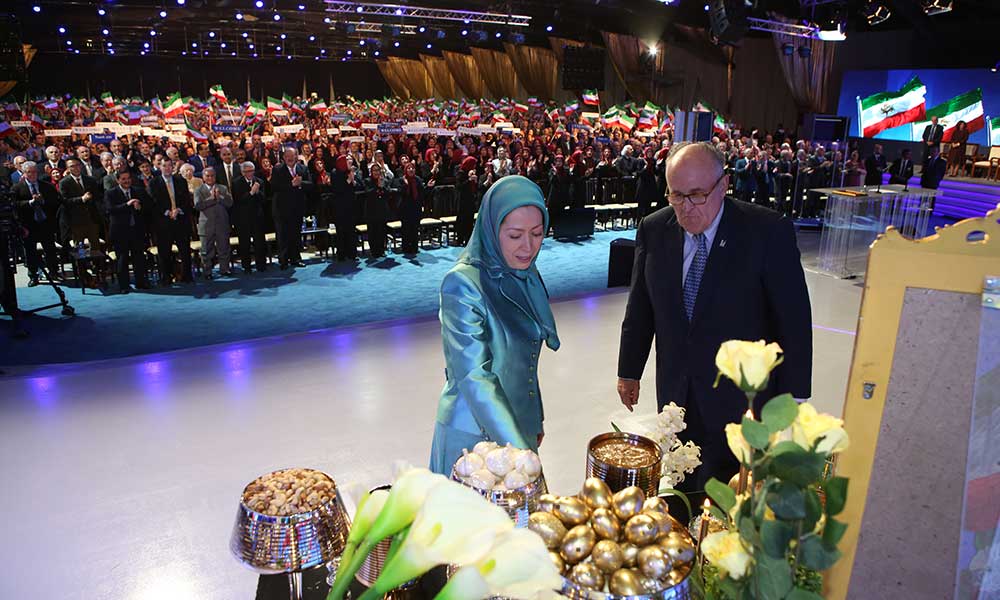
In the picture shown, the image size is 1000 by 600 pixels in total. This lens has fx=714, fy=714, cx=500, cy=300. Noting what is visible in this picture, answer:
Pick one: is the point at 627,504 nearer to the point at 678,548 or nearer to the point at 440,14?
the point at 678,548

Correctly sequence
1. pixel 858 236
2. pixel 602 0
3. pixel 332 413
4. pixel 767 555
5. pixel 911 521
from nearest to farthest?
pixel 767 555
pixel 911 521
pixel 332 413
pixel 858 236
pixel 602 0

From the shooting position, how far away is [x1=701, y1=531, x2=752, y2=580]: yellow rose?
765mm

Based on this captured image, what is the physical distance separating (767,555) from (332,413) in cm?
407

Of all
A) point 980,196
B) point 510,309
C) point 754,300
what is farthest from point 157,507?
point 980,196

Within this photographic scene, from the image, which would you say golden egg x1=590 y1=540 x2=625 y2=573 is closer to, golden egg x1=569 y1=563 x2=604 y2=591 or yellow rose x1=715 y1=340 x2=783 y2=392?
golden egg x1=569 y1=563 x2=604 y2=591

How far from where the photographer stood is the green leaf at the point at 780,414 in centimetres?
72

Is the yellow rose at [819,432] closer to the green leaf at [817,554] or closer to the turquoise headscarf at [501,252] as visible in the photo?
the green leaf at [817,554]

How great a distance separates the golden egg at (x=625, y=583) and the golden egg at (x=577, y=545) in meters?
0.06

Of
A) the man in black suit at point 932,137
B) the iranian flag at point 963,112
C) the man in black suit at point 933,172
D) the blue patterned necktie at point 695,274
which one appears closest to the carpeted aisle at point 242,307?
the blue patterned necktie at point 695,274

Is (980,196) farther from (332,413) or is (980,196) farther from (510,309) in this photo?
(510,309)

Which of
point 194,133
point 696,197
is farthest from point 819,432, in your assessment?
point 194,133

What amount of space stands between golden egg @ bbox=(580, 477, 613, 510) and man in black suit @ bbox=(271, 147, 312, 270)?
898 centimetres

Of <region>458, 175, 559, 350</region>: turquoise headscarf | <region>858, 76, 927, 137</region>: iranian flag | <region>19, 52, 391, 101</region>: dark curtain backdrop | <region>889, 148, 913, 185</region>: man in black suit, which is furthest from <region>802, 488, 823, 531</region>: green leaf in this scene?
<region>19, 52, 391, 101</region>: dark curtain backdrop

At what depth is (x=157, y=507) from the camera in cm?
343
